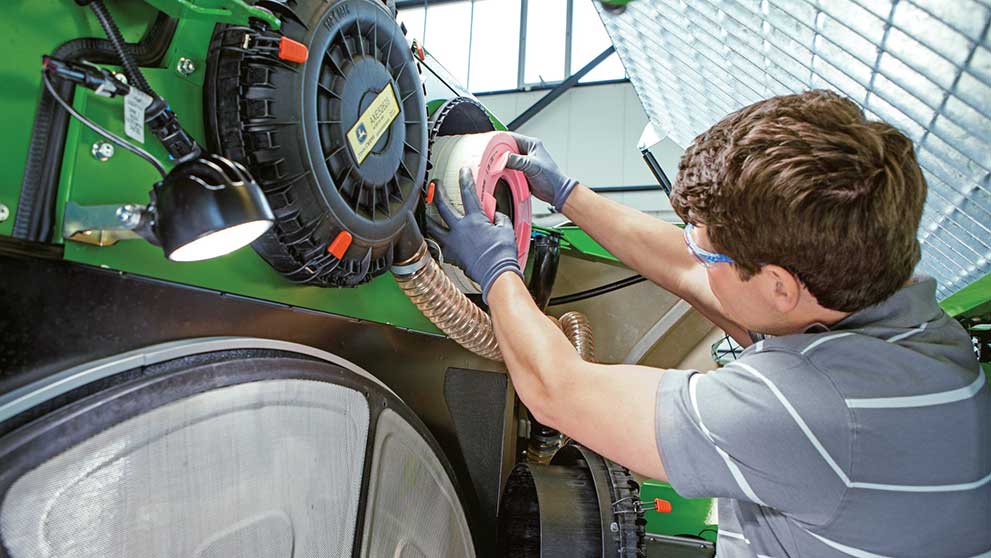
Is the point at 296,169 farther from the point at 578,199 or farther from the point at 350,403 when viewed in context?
the point at 578,199

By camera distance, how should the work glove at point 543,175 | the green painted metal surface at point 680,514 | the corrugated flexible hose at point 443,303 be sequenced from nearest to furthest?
the corrugated flexible hose at point 443,303 → the work glove at point 543,175 → the green painted metal surface at point 680,514

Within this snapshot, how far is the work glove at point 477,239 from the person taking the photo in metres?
1.10

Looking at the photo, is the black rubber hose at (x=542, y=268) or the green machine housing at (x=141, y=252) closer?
the green machine housing at (x=141, y=252)

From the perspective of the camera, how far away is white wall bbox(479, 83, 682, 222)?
6562 millimetres

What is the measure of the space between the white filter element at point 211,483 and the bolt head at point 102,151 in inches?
9.2

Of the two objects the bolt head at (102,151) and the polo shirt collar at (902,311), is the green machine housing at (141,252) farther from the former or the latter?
the polo shirt collar at (902,311)

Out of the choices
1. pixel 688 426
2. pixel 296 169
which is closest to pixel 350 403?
pixel 296 169

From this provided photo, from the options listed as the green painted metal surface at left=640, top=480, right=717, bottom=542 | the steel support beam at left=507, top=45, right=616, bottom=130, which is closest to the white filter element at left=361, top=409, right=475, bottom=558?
the green painted metal surface at left=640, top=480, right=717, bottom=542

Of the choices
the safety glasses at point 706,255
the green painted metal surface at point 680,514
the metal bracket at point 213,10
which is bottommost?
the green painted metal surface at point 680,514

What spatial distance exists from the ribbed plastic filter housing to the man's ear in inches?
15.1

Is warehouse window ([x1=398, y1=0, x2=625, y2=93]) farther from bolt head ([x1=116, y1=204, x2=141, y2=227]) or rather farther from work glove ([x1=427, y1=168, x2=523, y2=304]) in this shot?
bolt head ([x1=116, y1=204, x2=141, y2=227])

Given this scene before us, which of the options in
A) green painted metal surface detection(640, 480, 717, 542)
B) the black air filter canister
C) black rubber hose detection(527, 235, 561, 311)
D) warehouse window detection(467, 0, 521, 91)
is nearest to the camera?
the black air filter canister

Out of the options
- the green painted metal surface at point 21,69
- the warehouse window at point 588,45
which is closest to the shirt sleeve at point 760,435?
the green painted metal surface at point 21,69

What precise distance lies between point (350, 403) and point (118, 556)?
35cm
